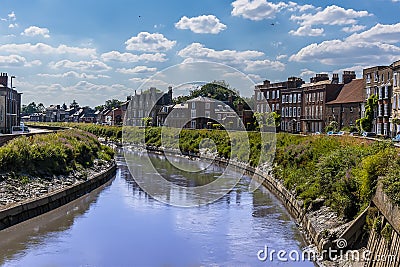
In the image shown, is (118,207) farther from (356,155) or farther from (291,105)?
(291,105)

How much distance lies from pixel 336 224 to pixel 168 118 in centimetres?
7289

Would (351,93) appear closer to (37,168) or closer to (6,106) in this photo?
(6,106)

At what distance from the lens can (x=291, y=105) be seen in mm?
84062

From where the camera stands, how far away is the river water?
17.5 m

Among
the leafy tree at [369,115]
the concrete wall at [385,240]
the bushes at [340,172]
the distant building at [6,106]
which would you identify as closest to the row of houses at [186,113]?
the leafy tree at [369,115]

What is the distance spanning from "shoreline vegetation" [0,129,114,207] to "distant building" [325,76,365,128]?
3895 cm

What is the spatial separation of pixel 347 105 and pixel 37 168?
49.2m

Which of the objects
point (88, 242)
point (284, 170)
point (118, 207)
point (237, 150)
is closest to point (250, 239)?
point (88, 242)

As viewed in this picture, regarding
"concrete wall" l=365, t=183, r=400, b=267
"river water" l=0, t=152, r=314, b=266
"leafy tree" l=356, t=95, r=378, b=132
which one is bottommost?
"river water" l=0, t=152, r=314, b=266

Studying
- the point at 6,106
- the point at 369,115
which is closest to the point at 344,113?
the point at 369,115

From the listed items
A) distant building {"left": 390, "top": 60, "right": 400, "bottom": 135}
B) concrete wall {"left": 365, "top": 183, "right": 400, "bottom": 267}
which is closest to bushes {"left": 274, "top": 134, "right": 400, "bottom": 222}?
concrete wall {"left": 365, "top": 183, "right": 400, "bottom": 267}

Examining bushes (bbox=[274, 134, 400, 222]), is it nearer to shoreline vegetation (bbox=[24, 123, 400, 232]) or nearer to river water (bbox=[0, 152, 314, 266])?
shoreline vegetation (bbox=[24, 123, 400, 232])

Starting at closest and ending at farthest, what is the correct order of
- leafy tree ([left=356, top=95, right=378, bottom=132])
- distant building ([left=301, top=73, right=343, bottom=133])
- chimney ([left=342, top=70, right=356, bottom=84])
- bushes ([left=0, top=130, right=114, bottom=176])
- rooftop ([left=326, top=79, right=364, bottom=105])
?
bushes ([left=0, top=130, right=114, bottom=176]) < leafy tree ([left=356, top=95, right=378, bottom=132]) < rooftop ([left=326, top=79, right=364, bottom=105]) < distant building ([left=301, top=73, right=343, bottom=133]) < chimney ([left=342, top=70, right=356, bottom=84])

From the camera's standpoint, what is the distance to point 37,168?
29.1 m
